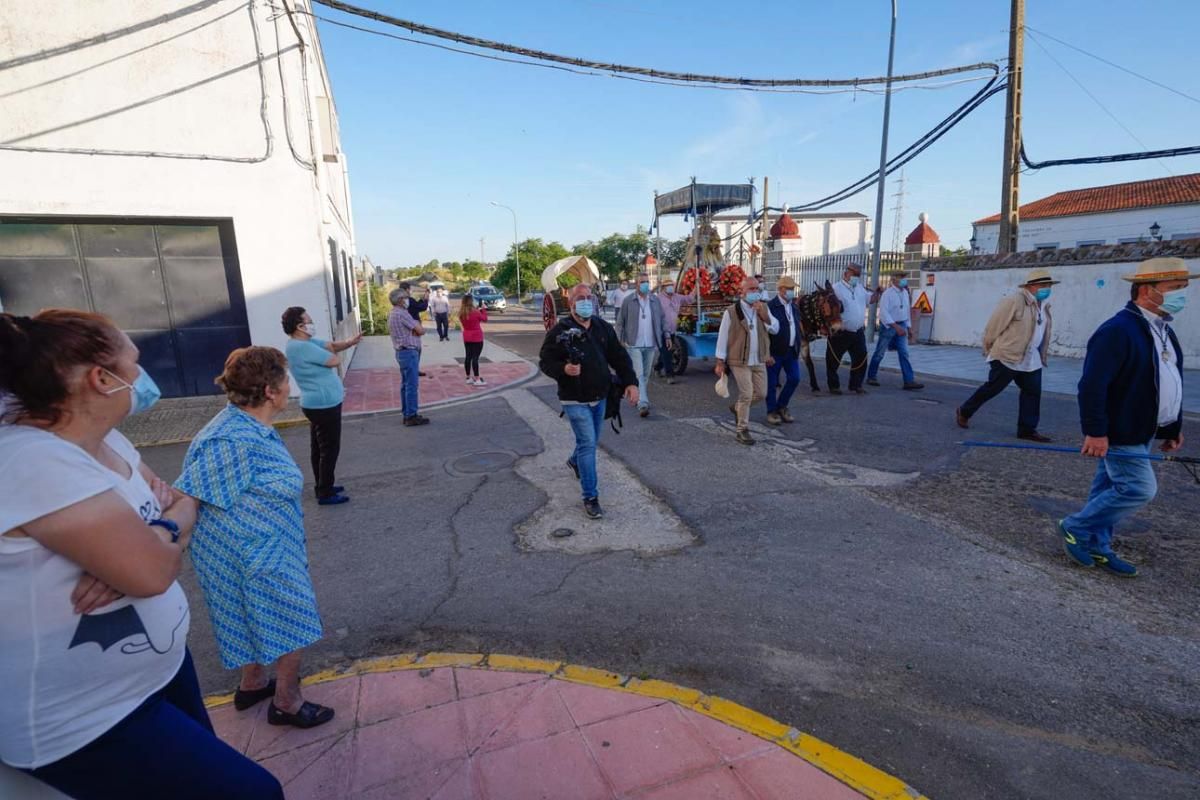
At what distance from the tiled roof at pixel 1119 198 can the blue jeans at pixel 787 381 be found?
37.7 meters

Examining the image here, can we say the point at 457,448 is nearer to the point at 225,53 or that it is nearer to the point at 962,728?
the point at 962,728

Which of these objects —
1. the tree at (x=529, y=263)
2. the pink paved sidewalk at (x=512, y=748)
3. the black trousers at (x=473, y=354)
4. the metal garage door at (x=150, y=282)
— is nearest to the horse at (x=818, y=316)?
the black trousers at (x=473, y=354)

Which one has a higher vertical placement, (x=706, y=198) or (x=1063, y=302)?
(x=706, y=198)

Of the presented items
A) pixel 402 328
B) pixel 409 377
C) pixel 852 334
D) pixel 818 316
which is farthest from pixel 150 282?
pixel 852 334

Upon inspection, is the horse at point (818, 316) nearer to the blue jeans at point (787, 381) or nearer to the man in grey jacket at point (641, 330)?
the blue jeans at point (787, 381)

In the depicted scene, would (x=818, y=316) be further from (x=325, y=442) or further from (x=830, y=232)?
(x=830, y=232)

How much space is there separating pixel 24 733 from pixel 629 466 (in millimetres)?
5076

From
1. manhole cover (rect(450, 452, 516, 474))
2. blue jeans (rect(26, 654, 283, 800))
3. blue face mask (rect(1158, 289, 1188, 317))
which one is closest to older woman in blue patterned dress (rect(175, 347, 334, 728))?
blue jeans (rect(26, 654, 283, 800))

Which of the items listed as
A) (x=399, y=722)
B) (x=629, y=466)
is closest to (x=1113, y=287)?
(x=629, y=466)

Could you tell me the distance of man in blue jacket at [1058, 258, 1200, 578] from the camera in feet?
11.8

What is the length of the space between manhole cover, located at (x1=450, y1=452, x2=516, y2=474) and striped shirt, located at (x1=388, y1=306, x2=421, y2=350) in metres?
2.09

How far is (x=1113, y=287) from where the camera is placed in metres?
11.9

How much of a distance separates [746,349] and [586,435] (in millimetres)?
2799

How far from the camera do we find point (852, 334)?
9.27 meters
